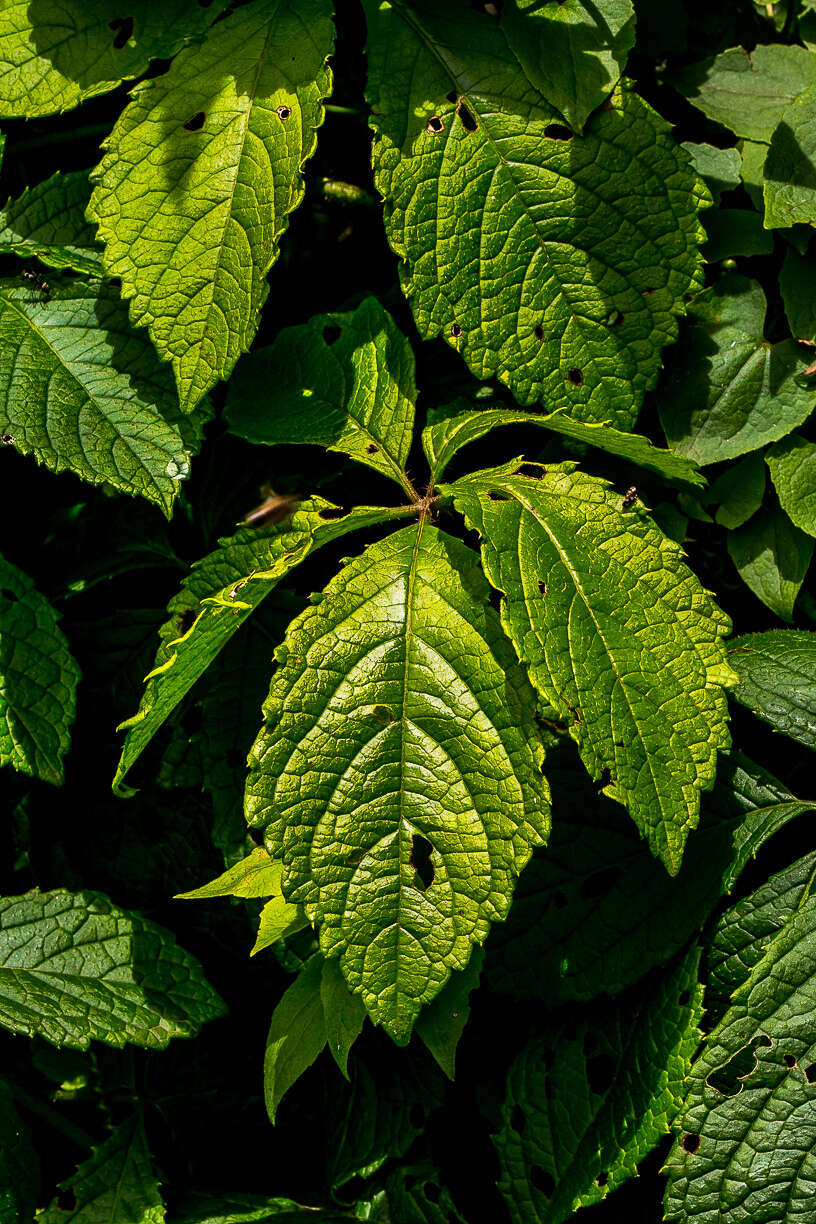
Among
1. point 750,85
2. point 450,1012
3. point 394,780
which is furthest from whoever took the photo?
point 750,85

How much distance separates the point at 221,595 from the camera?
1.47 m

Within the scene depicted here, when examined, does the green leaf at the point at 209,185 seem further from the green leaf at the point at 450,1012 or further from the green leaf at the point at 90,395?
the green leaf at the point at 450,1012

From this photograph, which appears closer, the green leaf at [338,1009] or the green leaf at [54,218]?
the green leaf at [338,1009]

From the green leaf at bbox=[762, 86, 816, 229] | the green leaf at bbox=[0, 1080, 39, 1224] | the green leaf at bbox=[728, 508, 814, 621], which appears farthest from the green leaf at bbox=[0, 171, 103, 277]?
the green leaf at bbox=[0, 1080, 39, 1224]

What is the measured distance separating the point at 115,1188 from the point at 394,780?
1000 mm

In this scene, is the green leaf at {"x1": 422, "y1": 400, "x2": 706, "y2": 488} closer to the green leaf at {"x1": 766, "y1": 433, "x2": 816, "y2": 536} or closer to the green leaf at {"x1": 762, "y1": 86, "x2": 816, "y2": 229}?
the green leaf at {"x1": 766, "y1": 433, "x2": 816, "y2": 536}

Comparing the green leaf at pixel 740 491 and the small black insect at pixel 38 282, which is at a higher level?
the small black insect at pixel 38 282

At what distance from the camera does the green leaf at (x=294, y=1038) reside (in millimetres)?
1588

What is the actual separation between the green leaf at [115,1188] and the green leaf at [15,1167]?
1.9 inches

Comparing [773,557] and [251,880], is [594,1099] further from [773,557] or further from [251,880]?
[773,557]

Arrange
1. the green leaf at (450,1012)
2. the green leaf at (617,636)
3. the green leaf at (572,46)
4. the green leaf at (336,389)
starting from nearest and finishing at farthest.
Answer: the green leaf at (617,636) → the green leaf at (450,1012) → the green leaf at (572,46) → the green leaf at (336,389)

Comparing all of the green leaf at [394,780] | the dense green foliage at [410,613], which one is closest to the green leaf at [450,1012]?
the dense green foliage at [410,613]

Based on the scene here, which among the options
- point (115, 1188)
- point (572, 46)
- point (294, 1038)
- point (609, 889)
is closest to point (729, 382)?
point (572, 46)

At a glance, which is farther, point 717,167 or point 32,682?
point 717,167
